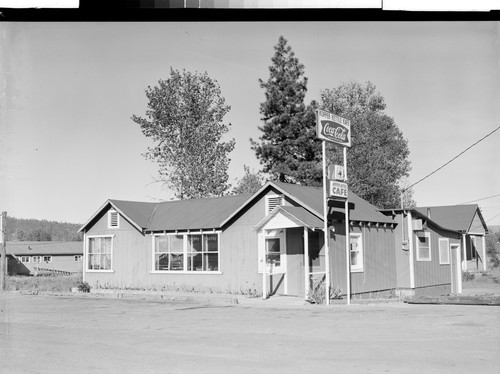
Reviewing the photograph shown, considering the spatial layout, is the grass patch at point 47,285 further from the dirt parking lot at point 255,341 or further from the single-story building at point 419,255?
the single-story building at point 419,255

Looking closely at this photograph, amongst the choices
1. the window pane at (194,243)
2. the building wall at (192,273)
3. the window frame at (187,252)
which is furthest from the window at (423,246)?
the window pane at (194,243)

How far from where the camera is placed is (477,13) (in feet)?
20.6

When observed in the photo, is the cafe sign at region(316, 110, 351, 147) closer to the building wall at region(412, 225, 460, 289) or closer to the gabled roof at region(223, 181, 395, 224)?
the gabled roof at region(223, 181, 395, 224)

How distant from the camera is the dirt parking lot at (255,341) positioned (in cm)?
815

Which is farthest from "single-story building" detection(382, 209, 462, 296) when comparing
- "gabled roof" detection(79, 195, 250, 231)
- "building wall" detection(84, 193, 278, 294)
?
"gabled roof" detection(79, 195, 250, 231)

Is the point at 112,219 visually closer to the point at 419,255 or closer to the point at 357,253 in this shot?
the point at 357,253

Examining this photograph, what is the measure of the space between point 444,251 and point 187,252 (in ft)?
37.7

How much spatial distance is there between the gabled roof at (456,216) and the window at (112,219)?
2559 centimetres

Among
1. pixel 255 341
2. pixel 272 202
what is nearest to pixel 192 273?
pixel 272 202

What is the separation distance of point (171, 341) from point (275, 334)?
6.77ft

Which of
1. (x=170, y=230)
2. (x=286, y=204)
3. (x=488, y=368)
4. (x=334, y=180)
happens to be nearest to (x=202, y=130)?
(x=170, y=230)

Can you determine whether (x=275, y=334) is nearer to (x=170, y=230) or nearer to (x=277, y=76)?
(x=170, y=230)

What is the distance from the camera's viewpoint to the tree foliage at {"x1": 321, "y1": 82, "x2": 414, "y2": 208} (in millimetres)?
38469

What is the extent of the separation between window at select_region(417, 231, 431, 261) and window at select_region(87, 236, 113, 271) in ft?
45.6
